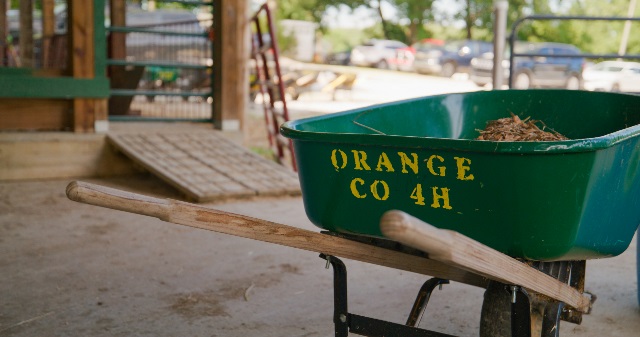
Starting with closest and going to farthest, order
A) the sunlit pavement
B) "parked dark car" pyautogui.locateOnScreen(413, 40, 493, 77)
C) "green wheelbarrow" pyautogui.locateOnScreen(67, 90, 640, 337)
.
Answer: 1. "green wheelbarrow" pyautogui.locateOnScreen(67, 90, 640, 337)
2. the sunlit pavement
3. "parked dark car" pyautogui.locateOnScreen(413, 40, 493, 77)

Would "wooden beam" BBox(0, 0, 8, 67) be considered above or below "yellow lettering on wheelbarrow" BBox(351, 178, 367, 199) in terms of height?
above

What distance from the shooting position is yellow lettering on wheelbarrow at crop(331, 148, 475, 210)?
7.15 feet

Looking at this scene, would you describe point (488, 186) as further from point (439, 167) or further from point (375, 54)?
point (375, 54)

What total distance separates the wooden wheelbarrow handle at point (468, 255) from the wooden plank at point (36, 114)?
18.2 feet

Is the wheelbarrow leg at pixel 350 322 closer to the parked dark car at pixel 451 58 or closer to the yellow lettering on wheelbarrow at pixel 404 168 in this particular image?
the yellow lettering on wheelbarrow at pixel 404 168

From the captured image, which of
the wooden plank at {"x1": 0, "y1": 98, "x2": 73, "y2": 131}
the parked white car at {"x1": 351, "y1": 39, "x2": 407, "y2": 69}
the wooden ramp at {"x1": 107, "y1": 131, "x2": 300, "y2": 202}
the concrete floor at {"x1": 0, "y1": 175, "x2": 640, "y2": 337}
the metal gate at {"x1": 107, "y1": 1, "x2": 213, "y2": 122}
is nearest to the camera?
the concrete floor at {"x1": 0, "y1": 175, "x2": 640, "y2": 337}

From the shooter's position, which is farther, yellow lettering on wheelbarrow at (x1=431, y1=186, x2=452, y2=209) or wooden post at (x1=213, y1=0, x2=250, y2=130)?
wooden post at (x1=213, y1=0, x2=250, y2=130)

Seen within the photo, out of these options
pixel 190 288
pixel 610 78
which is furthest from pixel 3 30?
pixel 610 78

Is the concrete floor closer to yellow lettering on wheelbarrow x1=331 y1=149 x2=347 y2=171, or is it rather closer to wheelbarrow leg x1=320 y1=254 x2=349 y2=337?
wheelbarrow leg x1=320 y1=254 x2=349 y2=337

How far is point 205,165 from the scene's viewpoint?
22.2 ft

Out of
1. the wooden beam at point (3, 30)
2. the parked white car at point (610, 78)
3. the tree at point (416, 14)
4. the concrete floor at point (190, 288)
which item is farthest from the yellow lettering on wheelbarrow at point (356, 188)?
the tree at point (416, 14)

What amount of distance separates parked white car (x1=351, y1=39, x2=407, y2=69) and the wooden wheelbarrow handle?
108 feet

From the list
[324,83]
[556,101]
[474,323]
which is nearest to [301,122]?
[556,101]

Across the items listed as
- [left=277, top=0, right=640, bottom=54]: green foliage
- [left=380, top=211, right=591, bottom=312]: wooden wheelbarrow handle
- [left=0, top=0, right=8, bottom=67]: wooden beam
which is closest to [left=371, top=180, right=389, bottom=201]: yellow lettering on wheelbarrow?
[left=380, top=211, right=591, bottom=312]: wooden wheelbarrow handle
